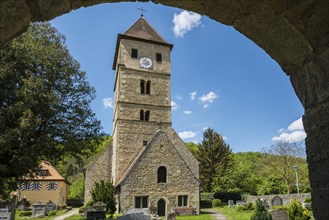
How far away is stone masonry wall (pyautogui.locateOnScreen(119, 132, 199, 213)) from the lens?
912 inches

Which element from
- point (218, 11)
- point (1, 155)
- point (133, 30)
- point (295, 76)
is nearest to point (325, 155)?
point (295, 76)

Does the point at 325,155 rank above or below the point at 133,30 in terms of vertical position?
below

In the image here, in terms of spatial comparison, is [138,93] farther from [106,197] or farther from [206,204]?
[206,204]

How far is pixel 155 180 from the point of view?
24.2 meters

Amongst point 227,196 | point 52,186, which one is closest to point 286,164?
point 227,196

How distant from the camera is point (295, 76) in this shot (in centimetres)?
284

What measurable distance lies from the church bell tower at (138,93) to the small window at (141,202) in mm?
4248

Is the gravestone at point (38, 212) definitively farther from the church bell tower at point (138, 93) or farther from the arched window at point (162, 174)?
the arched window at point (162, 174)

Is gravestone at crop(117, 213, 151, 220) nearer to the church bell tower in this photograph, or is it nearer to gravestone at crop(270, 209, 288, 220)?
gravestone at crop(270, 209, 288, 220)

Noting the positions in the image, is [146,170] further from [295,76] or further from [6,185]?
[295,76]

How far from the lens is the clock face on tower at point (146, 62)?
3125 cm

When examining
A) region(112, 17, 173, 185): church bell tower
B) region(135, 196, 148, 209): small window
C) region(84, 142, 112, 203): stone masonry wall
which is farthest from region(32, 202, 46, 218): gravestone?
region(135, 196, 148, 209): small window

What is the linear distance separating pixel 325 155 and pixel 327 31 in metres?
1.07

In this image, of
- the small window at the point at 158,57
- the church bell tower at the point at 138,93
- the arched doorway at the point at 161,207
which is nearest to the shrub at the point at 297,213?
the arched doorway at the point at 161,207
